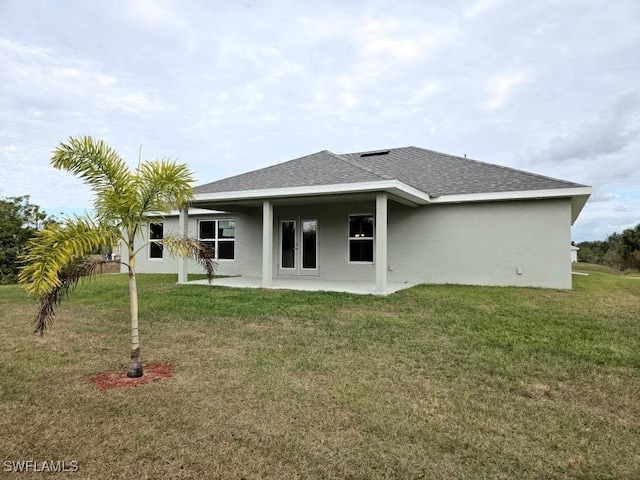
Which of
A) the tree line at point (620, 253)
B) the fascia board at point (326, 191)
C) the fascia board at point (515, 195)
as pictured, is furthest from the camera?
the tree line at point (620, 253)

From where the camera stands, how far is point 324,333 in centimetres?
657

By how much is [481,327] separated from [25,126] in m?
17.5

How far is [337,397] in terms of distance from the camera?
13.1 ft

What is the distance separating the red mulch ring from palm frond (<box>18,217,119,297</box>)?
1.18m

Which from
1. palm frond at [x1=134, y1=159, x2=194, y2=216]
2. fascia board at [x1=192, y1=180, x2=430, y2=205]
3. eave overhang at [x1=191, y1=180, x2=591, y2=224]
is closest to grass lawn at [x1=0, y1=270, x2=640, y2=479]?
palm frond at [x1=134, y1=159, x2=194, y2=216]

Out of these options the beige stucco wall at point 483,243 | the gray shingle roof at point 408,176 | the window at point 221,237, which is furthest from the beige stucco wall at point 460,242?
the window at point 221,237

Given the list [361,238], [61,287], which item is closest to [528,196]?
[361,238]

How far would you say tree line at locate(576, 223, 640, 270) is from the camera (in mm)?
31994

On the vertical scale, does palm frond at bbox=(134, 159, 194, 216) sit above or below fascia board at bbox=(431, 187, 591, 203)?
below

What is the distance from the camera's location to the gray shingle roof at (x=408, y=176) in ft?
36.8

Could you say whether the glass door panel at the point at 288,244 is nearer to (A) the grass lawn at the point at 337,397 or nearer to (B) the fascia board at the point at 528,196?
(B) the fascia board at the point at 528,196

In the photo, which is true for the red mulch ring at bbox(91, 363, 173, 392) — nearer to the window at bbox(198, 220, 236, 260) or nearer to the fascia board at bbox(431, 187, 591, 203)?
the fascia board at bbox(431, 187, 591, 203)

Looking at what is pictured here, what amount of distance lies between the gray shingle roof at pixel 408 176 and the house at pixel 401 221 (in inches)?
1.5

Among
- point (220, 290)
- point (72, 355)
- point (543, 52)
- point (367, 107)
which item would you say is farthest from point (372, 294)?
point (367, 107)
